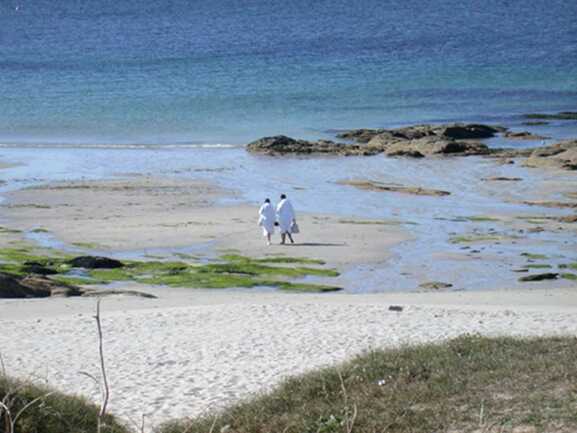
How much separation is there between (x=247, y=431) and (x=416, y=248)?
15142 millimetres

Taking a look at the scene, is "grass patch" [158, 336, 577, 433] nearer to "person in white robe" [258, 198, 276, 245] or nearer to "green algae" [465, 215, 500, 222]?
"person in white robe" [258, 198, 276, 245]

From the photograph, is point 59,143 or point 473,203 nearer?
point 473,203

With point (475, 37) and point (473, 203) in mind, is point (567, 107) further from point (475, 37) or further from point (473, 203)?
point (475, 37)

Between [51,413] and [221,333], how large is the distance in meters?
6.62

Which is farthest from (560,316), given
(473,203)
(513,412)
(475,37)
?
(475,37)

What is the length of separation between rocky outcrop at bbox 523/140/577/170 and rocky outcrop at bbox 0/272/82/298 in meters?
20.5

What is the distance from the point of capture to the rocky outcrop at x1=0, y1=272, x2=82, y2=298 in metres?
20.1

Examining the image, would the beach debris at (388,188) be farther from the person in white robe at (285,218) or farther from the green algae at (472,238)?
the person in white robe at (285,218)

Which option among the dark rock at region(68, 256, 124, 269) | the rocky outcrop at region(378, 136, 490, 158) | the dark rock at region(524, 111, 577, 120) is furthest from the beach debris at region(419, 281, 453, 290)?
the dark rock at region(524, 111, 577, 120)

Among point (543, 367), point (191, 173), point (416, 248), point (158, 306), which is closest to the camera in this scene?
point (543, 367)

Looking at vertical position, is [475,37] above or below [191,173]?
above

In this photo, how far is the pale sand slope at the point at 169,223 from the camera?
25656mm

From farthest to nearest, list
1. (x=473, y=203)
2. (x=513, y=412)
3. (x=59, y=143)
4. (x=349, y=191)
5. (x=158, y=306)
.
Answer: (x=59, y=143), (x=349, y=191), (x=473, y=203), (x=158, y=306), (x=513, y=412)

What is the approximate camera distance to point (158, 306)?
765 inches
